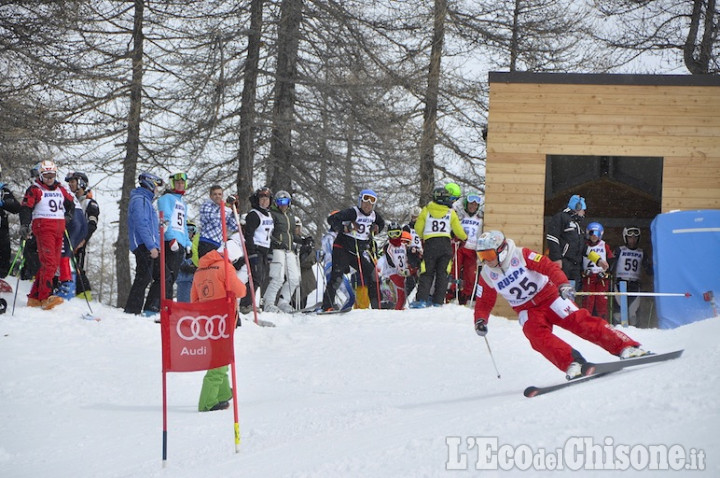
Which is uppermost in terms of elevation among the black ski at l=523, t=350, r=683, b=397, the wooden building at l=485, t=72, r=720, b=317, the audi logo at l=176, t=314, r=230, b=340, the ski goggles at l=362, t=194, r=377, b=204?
the wooden building at l=485, t=72, r=720, b=317

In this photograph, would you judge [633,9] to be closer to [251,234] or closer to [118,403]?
[251,234]

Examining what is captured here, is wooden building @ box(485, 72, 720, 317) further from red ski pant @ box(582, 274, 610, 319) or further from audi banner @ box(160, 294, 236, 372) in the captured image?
audi banner @ box(160, 294, 236, 372)

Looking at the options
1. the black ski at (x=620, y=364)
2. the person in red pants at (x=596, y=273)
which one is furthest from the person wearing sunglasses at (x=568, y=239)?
the black ski at (x=620, y=364)

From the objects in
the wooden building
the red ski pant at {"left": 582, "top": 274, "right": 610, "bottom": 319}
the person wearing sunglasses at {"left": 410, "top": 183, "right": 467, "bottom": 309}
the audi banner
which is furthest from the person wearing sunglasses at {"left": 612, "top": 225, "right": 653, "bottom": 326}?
the audi banner

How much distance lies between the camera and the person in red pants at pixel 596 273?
1413 cm

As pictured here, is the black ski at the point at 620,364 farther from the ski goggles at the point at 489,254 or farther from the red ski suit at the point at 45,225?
the red ski suit at the point at 45,225

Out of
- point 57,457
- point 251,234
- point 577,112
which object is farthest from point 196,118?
point 57,457

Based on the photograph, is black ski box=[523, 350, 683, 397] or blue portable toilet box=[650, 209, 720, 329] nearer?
black ski box=[523, 350, 683, 397]

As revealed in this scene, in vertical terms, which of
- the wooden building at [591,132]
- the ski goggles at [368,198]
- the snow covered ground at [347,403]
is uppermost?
the wooden building at [591,132]

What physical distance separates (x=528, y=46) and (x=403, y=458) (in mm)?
20876

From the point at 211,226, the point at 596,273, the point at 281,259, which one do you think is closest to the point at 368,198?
the point at 281,259

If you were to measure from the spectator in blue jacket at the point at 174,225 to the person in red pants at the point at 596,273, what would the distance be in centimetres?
660

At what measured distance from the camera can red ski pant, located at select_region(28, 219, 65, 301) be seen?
11.2 meters

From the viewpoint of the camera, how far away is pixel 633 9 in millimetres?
24062
